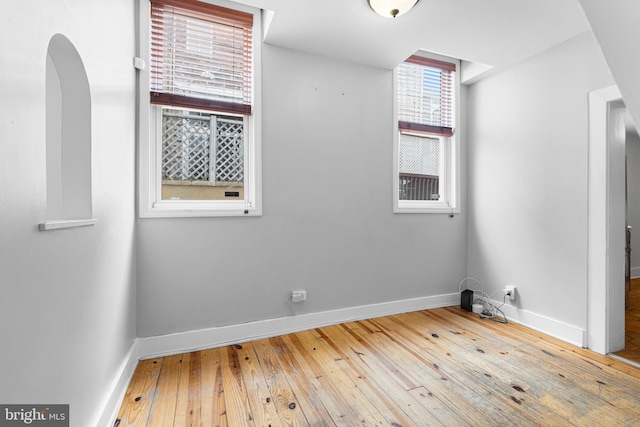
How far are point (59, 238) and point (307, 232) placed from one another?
1.70 m

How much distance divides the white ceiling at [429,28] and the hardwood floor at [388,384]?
2.30m

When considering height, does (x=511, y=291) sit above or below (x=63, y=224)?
below

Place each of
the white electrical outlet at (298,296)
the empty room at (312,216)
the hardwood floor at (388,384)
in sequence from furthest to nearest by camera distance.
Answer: the white electrical outlet at (298,296)
the hardwood floor at (388,384)
the empty room at (312,216)

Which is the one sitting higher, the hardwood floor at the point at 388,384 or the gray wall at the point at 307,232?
the gray wall at the point at 307,232

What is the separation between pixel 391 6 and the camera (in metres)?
1.79

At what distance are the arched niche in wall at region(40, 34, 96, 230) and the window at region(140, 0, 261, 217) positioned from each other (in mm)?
794

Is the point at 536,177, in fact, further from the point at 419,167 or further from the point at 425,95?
the point at 425,95

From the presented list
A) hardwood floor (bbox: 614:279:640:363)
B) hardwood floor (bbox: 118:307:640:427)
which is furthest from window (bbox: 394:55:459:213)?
hardwood floor (bbox: 614:279:640:363)

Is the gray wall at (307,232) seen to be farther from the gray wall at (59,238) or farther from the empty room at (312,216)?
the gray wall at (59,238)

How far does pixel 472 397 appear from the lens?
5.18 ft

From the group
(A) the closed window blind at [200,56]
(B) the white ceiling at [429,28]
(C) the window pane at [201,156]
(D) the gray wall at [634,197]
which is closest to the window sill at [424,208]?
(B) the white ceiling at [429,28]

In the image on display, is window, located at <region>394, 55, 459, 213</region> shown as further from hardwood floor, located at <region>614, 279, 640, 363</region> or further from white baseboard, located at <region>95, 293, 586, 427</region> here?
hardwood floor, located at <region>614, 279, 640, 363</region>

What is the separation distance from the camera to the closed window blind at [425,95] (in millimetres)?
2914

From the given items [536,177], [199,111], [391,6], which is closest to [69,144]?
[199,111]
